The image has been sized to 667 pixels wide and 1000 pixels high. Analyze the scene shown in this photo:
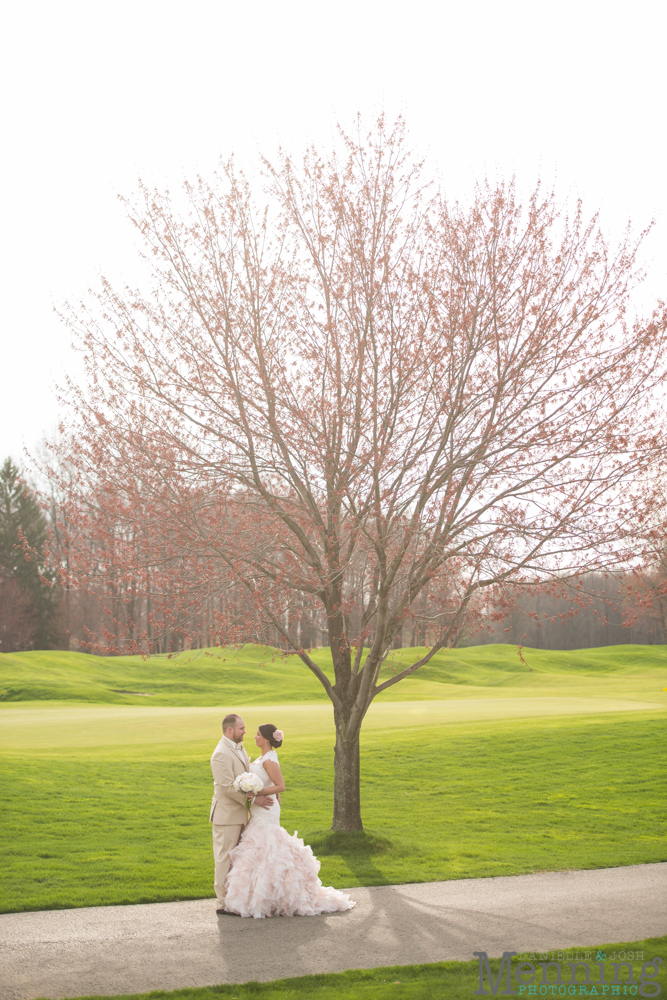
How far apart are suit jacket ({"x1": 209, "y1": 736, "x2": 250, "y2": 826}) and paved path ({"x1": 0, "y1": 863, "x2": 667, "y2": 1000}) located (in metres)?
0.88

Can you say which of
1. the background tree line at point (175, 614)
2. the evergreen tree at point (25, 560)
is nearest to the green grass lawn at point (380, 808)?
the background tree line at point (175, 614)

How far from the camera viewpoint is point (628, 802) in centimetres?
1369

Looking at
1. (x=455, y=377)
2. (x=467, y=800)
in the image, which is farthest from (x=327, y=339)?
(x=467, y=800)

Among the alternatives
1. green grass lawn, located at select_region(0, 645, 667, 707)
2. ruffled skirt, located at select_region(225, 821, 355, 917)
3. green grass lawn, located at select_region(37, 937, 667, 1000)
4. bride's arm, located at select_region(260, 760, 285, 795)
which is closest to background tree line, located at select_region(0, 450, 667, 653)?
bride's arm, located at select_region(260, 760, 285, 795)

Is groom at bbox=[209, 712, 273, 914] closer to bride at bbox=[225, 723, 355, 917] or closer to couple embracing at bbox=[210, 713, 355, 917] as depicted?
couple embracing at bbox=[210, 713, 355, 917]

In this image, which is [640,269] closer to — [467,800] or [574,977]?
[574,977]

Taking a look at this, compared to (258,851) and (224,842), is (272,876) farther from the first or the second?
(224,842)

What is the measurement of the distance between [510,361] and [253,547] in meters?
3.59

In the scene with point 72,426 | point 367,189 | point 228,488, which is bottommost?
point 228,488

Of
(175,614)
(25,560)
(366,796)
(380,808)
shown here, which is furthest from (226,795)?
(25,560)

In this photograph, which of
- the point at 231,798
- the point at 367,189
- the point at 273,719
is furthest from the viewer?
the point at 273,719

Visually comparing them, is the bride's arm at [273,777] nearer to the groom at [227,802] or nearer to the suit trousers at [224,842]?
the groom at [227,802]

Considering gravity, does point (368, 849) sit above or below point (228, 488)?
below

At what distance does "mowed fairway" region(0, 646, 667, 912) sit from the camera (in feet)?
32.4
